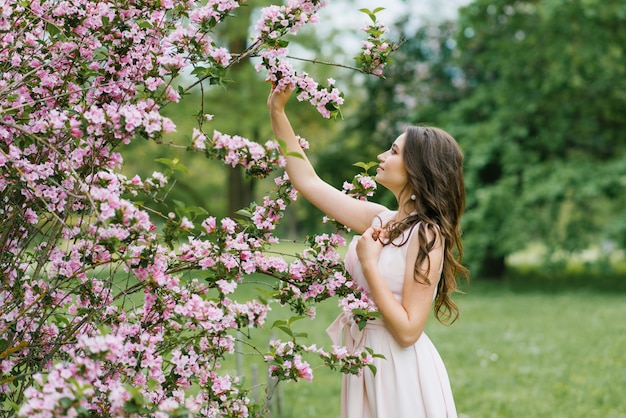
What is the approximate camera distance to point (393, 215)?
10.3ft

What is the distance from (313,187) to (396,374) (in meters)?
0.78

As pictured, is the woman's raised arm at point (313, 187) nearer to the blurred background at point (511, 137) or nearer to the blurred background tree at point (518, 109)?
the blurred background at point (511, 137)

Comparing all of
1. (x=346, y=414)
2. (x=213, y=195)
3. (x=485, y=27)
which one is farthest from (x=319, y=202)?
(x=213, y=195)

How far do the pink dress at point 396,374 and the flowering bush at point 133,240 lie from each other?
148 millimetres

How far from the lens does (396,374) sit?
9.71 ft

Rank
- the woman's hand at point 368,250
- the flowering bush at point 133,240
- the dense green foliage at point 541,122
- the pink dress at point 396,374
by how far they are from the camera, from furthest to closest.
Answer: the dense green foliage at point 541,122 < the pink dress at point 396,374 < the woman's hand at point 368,250 < the flowering bush at point 133,240

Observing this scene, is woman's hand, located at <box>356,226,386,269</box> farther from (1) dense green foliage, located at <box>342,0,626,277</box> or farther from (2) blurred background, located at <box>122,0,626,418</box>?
(1) dense green foliage, located at <box>342,0,626,277</box>

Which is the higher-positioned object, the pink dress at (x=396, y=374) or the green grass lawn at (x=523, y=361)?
the green grass lawn at (x=523, y=361)

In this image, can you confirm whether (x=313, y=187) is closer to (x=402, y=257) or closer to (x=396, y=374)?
(x=402, y=257)

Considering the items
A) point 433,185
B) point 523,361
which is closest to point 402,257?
point 433,185

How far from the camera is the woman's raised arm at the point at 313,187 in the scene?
2996 millimetres

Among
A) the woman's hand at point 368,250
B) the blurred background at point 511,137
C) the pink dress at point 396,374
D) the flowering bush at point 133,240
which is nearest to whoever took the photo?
the flowering bush at point 133,240

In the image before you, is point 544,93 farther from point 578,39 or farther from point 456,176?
point 456,176

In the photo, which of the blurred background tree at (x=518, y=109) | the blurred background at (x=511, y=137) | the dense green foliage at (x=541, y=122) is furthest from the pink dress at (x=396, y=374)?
the dense green foliage at (x=541, y=122)
